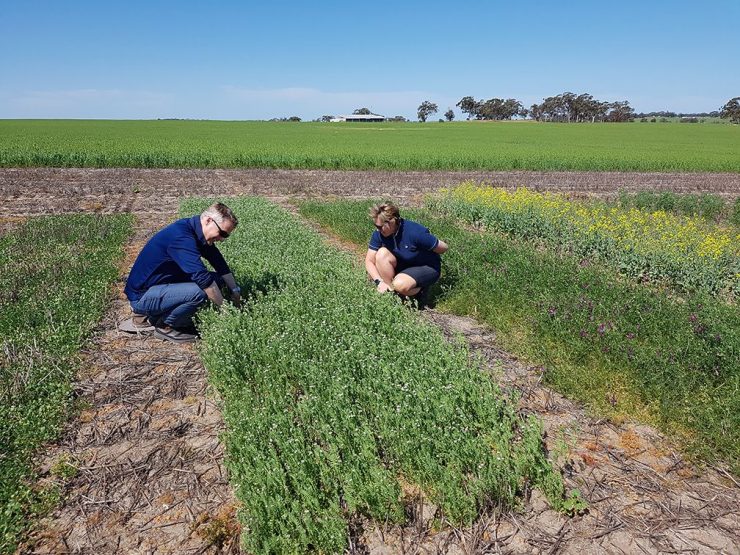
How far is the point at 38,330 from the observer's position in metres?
5.70

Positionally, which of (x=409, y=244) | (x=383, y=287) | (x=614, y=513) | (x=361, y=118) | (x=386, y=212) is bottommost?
(x=614, y=513)

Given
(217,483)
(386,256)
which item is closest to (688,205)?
(386,256)

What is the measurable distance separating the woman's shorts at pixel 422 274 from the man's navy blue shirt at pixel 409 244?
0.32 ft

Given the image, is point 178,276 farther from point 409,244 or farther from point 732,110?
point 732,110

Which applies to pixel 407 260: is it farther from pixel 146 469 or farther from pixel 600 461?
pixel 146 469

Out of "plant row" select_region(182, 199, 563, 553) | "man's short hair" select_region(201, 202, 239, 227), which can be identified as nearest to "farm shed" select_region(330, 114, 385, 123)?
"man's short hair" select_region(201, 202, 239, 227)

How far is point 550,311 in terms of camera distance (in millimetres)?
5957

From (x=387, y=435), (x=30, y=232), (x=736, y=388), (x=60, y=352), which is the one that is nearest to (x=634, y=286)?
(x=736, y=388)

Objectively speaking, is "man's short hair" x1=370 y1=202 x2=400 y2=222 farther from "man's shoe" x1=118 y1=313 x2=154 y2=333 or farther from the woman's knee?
"man's shoe" x1=118 y1=313 x2=154 y2=333

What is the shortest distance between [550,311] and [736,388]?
6.68 ft

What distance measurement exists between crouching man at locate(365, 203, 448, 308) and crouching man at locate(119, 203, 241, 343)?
1.88m

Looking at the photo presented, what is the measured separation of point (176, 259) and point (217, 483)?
290 cm

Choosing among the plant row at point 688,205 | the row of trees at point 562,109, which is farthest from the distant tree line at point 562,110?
the plant row at point 688,205

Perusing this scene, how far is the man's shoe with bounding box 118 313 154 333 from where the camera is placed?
6098mm
